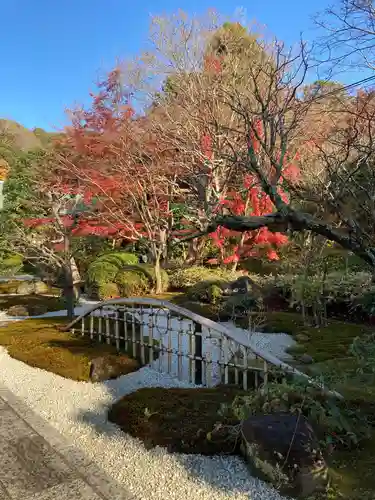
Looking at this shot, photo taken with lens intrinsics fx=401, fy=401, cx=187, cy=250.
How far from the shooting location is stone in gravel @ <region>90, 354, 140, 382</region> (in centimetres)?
448

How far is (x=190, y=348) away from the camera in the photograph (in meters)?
4.35

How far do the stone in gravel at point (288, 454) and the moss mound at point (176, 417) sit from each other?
1.30ft

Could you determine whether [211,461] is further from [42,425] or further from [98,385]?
[98,385]

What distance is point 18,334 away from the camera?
6.59 meters

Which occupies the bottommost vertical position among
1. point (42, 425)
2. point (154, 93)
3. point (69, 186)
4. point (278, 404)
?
point (42, 425)

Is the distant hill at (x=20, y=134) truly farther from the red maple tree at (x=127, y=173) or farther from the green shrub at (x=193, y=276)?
the green shrub at (x=193, y=276)

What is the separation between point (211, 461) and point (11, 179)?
1238 centimetres

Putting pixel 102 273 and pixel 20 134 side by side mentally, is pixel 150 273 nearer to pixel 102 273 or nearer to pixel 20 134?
pixel 102 273

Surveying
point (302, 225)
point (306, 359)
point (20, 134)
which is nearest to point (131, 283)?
point (306, 359)

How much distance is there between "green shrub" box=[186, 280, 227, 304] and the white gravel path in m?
4.52

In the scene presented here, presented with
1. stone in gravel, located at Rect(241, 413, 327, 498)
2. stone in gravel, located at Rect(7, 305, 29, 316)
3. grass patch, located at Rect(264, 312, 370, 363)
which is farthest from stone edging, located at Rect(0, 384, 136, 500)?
stone in gravel, located at Rect(7, 305, 29, 316)

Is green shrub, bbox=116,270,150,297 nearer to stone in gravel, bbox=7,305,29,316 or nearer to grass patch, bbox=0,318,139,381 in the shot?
stone in gravel, bbox=7,305,29,316

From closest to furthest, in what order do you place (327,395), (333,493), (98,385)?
1. (333,493)
2. (327,395)
3. (98,385)

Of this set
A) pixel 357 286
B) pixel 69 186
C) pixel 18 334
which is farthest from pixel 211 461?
pixel 69 186
